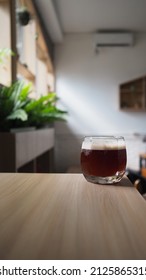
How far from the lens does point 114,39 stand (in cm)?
517

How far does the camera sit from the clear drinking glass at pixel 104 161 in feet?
2.17

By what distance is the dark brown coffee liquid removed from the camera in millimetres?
661

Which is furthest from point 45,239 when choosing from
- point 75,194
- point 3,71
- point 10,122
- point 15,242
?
point 3,71

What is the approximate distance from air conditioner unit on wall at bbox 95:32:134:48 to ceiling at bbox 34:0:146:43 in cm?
11

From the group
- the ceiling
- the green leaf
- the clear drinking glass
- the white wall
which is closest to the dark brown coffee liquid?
the clear drinking glass

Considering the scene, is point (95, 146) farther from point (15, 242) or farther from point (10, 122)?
point (10, 122)

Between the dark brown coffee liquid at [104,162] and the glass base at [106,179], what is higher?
→ the dark brown coffee liquid at [104,162]

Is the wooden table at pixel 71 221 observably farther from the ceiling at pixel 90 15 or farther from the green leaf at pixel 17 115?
the ceiling at pixel 90 15

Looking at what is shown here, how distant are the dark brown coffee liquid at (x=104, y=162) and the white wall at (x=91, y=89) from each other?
4904mm

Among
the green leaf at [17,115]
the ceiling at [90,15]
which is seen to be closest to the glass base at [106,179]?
the green leaf at [17,115]

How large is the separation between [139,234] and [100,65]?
5378 millimetres

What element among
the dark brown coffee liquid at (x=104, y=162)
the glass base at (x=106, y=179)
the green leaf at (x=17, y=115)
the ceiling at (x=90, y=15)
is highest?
the ceiling at (x=90, y=15)

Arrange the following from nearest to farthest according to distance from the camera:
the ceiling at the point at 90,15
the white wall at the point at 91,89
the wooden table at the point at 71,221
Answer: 1. the wooden table at the point at 71,221
2. the ceiling at the point at 90,15
3. the white wall at the point at 91,89

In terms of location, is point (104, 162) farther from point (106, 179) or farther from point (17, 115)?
point (17, 115)
